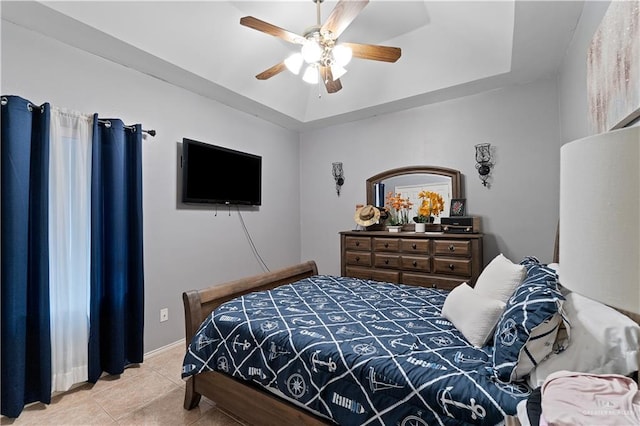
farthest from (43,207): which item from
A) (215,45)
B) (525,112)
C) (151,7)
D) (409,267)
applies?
(525,112)

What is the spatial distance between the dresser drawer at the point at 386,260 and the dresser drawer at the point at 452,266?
15.9 inches

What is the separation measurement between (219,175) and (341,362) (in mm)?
2628

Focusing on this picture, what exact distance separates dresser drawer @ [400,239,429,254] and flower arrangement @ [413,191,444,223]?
0.38m

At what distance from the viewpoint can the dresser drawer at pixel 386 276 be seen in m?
3.30

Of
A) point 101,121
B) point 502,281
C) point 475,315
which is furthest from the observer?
point 101,121

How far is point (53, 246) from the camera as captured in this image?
7.04 feet

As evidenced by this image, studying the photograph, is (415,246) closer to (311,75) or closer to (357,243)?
(357,243)

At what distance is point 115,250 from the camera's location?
242 cm

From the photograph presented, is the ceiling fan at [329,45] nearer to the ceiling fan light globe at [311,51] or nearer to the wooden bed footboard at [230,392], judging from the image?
the ceiling fan light globe at [311,51]

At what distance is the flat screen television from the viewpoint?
309cm

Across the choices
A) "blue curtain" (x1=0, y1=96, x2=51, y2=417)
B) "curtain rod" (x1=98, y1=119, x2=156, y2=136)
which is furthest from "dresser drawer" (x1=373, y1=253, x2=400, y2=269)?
"blue curtain" (x1=0, y1=96, x2=51, y2=417)

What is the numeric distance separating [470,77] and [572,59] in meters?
0.83

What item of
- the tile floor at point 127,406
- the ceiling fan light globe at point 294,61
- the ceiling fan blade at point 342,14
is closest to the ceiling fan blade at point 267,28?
the ceiling fan light globe at point 294,61


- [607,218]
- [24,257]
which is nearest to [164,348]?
[24,257]
